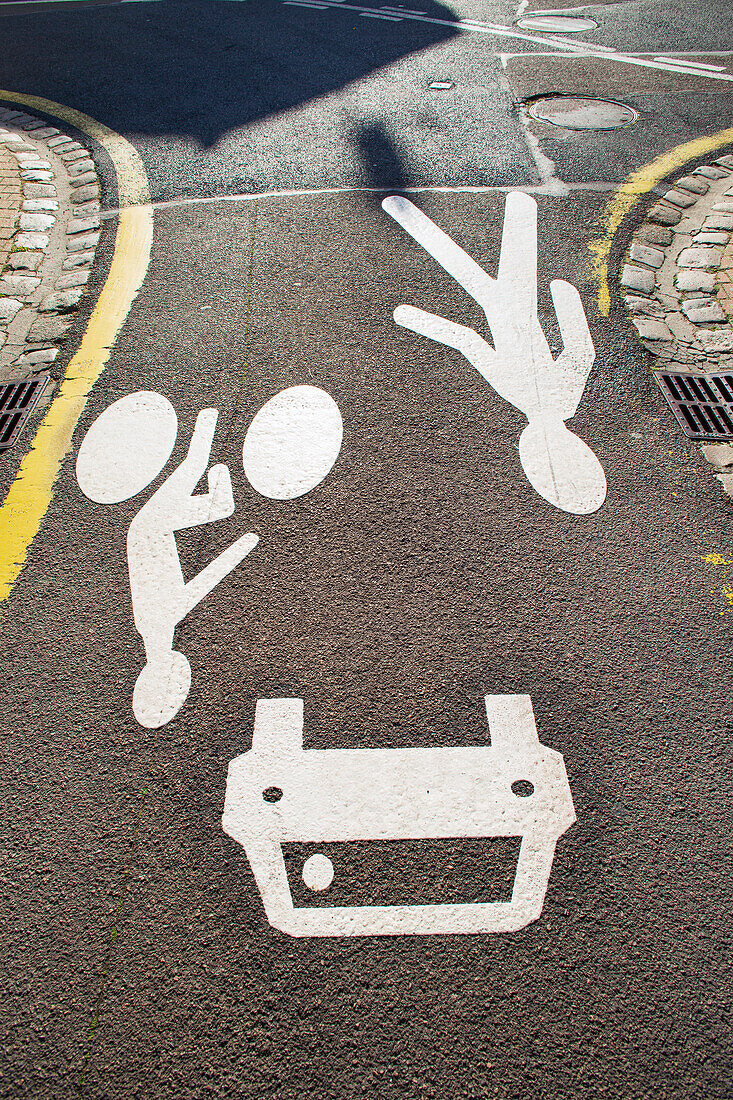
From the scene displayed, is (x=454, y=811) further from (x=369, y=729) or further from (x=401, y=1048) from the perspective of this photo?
(x=401, y=1048)

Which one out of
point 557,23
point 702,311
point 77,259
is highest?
point 557,23

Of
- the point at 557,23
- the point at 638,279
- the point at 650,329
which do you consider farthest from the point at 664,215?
the point at 557,23

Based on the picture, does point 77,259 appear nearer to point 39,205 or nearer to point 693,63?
point 39,205

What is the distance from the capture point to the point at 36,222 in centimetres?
595

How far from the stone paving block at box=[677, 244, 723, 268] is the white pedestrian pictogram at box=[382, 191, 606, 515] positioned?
997 millimetres

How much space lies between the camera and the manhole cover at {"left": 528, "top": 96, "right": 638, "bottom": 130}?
7.18 meters

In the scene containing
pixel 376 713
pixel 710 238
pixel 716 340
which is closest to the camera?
pixel 376 713

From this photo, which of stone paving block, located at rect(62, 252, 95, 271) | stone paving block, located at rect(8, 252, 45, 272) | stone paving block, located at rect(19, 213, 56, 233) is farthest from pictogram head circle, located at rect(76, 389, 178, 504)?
stone paving block, located at rect(19, 213, 56, 233)

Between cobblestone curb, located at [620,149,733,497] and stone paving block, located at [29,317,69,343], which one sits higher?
cobblestone curb, located at [620,149,733,497]

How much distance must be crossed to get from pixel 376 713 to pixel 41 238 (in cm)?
495

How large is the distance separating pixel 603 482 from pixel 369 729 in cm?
183

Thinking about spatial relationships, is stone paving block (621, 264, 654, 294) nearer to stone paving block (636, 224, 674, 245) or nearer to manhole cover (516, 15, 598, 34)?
stone paving block (636, 224, 674, 245)

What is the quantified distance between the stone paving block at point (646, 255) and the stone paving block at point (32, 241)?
4.45 meters

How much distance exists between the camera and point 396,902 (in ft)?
7.79
